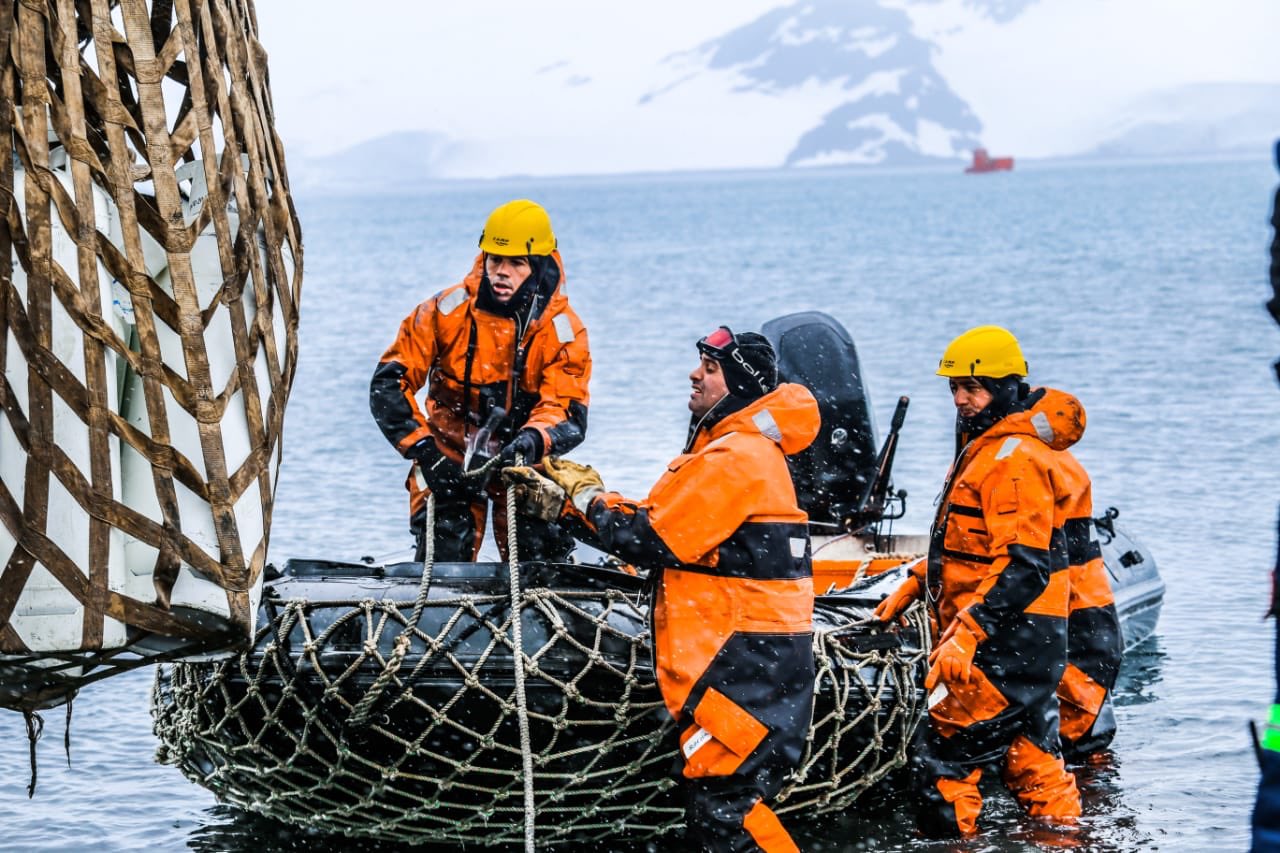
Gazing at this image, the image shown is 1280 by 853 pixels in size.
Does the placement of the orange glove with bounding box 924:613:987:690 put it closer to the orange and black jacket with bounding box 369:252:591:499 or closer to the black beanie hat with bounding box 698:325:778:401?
the black beanie hat with bounding box 698:325:778:401

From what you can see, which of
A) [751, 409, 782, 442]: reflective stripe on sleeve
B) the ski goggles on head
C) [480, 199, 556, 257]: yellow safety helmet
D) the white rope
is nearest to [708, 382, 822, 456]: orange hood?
[751, 409, 782, 442]: reflective stripe on sleeve

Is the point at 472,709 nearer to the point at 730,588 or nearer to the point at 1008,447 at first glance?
the point at 730,588

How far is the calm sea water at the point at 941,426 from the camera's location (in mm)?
Answer: 7121

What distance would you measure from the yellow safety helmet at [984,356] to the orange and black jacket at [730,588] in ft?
3.69

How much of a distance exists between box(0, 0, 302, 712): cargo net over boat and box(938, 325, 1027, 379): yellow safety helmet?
7.67 feet

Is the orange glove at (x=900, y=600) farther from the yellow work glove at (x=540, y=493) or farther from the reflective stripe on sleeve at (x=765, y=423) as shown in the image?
the yellow work glove at (x=540, y=493)

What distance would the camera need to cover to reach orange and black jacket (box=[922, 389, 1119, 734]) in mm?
5539

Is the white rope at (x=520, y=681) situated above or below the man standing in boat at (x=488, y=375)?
below

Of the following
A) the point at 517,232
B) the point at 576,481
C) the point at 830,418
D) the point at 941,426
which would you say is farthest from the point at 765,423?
the point at 941,426

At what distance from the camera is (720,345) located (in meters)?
4.78

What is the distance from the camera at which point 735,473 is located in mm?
4664

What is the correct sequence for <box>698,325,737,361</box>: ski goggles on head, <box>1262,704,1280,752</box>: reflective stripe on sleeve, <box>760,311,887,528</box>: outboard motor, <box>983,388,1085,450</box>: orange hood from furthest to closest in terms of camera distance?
1. <box>760,311,887,528</box>: outboard motor
2. <box>983,388,1085,450</box>: orange hood
3. <box>698,325,737,361</box>: ski goggles on head
4. <box>1262,704,1280,752</box>: reflective stripe on sleeve

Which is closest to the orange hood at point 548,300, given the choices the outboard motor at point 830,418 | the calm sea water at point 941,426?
the calm sea water at point 941,426

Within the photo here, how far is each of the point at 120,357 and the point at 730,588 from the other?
1.71 metres
